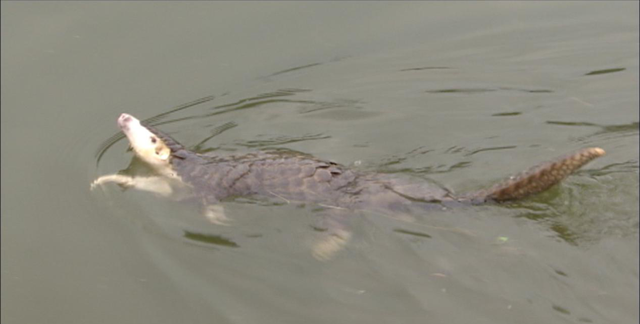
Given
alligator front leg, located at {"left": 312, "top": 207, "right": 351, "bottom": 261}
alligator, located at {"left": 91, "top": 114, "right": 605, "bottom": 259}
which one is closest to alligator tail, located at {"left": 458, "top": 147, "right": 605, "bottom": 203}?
alligator, located at {"left": 91, "top": 114, "right": 605, "bottom": 259}

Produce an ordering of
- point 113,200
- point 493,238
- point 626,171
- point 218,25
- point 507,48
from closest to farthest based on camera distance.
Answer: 1. point 493,238
2. point 626,171
3. point 113,200
4. point 507,48
5. point 218,25

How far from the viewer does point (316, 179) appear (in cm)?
601

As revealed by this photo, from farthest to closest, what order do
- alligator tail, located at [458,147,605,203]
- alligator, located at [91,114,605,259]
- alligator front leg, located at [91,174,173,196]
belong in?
alligator front leg, located at [91,174,173,196]
alligator, located at [91,114,605,259]
alligator tail, located at [458,147,605,203]

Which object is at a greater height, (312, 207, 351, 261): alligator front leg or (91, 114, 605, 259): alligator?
(91, 114, 605, 259): alligator

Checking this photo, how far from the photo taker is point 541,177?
534cm

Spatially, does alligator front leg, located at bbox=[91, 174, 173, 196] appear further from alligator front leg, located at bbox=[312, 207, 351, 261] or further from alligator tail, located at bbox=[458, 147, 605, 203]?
alligator tail, located at bbox=[458, 147, 605, 203]

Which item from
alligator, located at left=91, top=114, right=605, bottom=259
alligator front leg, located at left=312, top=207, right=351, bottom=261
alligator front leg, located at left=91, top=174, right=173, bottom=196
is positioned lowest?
alligator front leg, located at left=312, top=207, right=351, bottom=261

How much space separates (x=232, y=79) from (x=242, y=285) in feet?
9.06

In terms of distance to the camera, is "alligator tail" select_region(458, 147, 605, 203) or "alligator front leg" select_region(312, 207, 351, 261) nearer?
"alligator tail" select_region(458, 147, 605, 203)

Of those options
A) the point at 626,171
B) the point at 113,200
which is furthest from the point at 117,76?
the point at 626,171

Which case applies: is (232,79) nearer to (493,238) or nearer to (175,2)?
(175,2)

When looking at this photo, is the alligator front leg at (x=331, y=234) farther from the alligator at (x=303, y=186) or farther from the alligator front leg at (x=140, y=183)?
the alligator front leg at (x=140, y=183)

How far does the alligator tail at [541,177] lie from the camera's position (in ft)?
17.2

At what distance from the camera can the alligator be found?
598 centimetres
